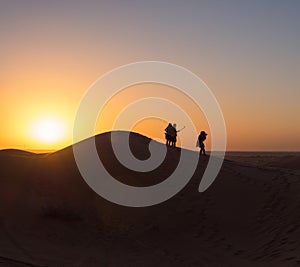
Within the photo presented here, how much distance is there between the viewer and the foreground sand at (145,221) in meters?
10.9

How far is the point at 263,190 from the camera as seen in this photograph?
1550 centimetres

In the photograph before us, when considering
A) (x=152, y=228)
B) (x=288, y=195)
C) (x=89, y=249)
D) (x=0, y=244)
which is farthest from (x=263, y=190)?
(x=0, y=244)

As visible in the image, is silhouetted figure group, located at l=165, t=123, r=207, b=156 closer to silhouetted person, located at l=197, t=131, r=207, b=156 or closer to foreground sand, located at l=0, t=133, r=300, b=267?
silhouetted person, located at l=197, t=131, r=207, b=156

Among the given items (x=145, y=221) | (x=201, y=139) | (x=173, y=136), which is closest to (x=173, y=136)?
(x=173, y=136)

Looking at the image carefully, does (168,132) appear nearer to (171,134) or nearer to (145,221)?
(171,134)

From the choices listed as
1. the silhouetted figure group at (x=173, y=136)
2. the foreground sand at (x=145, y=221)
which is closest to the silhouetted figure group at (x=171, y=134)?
the silhouetted figure group at (x=173, y=136)

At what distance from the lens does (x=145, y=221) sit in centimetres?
1367

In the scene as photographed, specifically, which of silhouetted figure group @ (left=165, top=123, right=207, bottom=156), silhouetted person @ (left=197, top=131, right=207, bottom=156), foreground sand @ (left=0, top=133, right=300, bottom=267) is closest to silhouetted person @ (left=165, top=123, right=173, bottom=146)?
silhouetted figure group @ (left=165, top=123, right=207, bottom=156)

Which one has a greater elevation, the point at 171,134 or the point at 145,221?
the point at 171,134

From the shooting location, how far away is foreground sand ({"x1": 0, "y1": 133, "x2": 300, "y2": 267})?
35.7 ft

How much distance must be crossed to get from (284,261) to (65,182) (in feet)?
27.5

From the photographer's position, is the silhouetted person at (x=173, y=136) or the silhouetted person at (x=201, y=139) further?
the silhouetted person at (x=173, y=136)

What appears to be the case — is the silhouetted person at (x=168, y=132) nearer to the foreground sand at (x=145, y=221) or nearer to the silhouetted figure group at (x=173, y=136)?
the silhouetted figure group at (x=173, y=136)

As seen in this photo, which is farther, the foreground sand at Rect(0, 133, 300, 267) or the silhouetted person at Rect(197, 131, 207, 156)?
the silhouetted person at Rect(197, 131, 207, 156)
